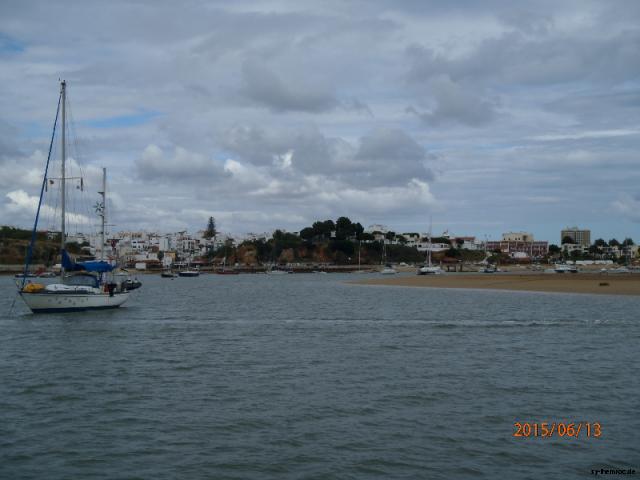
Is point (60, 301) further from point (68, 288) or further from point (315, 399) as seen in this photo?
point (315, 399)

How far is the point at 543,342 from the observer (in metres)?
29.9

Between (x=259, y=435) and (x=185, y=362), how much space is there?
10504 millimetres

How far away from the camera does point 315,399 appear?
19.0 metres

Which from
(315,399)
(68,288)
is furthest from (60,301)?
(315,399)

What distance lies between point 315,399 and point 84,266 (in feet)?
99.7

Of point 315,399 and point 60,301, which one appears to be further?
point 60,301

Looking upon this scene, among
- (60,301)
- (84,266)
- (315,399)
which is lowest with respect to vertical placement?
(315,399)

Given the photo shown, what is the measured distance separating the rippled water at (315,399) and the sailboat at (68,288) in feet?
15.0

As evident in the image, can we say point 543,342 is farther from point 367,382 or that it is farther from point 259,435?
point 259,435

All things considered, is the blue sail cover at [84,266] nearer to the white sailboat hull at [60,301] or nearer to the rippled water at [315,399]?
the white sailboat hull at [60,301]

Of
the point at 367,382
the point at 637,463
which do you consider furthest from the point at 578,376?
the point at 637,463

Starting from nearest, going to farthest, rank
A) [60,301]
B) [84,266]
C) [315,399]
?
[315,399]
[60,301]
[84,266]
